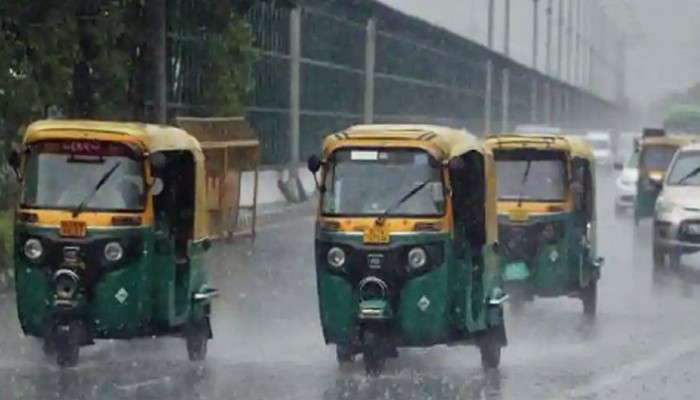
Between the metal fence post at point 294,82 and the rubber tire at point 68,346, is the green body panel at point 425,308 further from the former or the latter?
the metal fence post at point 294,82

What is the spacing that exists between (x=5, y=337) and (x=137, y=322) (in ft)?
9.36

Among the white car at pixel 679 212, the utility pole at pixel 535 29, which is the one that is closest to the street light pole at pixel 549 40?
the utility pole at pixel 535 29

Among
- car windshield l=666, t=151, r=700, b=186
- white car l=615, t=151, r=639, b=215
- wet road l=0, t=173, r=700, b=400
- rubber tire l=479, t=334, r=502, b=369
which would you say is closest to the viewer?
wet road l=0, t=173, r=700, b=400

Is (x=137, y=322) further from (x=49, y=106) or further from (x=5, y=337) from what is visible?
(x=49, y=106)

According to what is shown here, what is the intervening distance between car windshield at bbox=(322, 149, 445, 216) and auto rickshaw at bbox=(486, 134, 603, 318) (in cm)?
515

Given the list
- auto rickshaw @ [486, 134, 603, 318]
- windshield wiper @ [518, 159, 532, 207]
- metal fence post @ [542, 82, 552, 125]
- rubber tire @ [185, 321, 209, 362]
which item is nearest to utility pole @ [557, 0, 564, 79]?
metal fence post @ [542, 82, 552, 125]

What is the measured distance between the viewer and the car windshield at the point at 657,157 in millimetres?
40906

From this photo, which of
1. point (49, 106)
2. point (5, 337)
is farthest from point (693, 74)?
point (5, 337)

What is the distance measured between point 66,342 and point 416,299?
9.69 ft

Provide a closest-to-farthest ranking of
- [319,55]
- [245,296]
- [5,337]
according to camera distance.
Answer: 1. [5,337]
2. [245,296]
3. [319,55]

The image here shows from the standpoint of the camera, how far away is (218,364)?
16781 millimetres

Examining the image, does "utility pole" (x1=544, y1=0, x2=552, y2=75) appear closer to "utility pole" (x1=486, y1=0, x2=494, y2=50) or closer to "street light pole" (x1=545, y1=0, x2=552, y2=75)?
"street light pole" (x1=545, y1=0, x2=552, y2=75)

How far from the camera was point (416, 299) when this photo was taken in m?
15.5

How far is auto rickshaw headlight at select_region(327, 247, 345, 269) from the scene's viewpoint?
1563 cm
